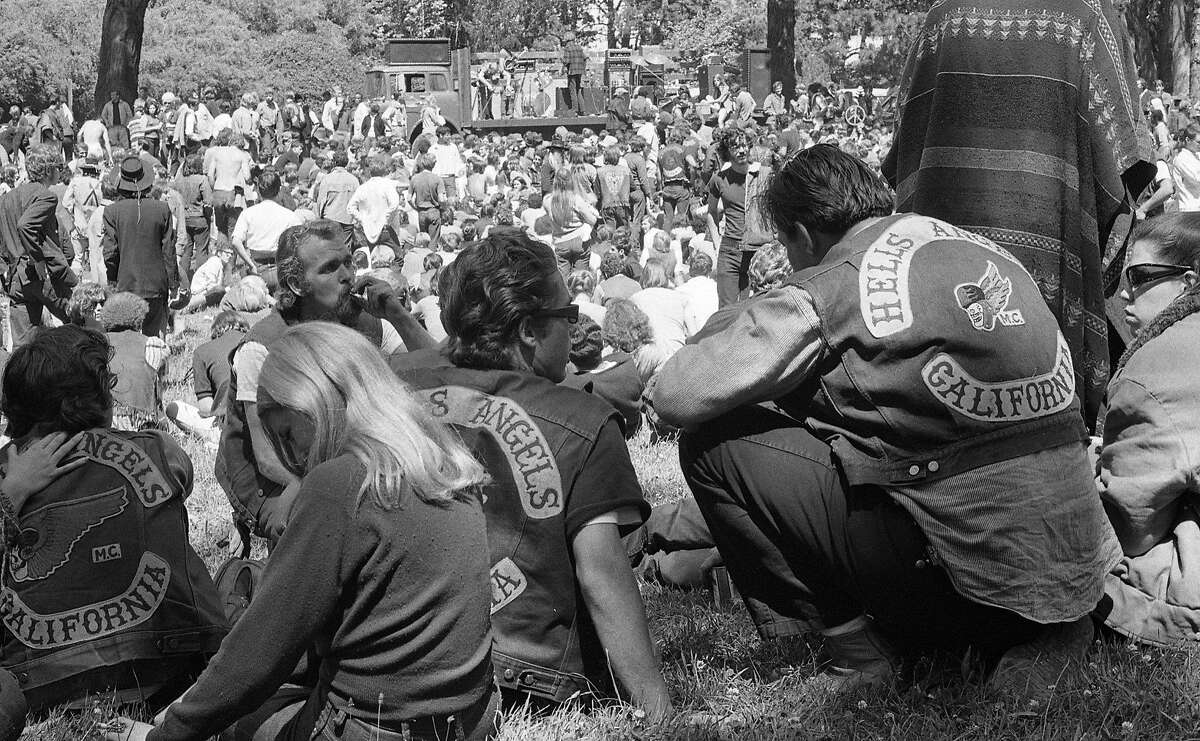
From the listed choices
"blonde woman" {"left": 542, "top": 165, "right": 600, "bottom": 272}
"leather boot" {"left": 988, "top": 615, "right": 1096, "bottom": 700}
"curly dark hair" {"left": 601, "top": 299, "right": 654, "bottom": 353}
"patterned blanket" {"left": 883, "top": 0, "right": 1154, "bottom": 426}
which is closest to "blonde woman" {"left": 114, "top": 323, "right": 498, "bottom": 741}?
"leather boot" {"left": 988, "top": 615, "right": 1096, "bottom": 700}

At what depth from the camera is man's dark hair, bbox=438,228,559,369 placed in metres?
3.26

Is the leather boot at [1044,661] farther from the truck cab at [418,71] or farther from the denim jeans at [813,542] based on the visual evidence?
the truck cab at [418,71]

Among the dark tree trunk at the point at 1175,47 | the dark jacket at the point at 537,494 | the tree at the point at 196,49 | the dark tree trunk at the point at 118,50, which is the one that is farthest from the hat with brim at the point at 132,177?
the tree at the point at 196,49

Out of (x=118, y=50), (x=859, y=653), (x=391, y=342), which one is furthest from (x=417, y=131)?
(x=859, y=653)

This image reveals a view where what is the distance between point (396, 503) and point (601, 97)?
130ft

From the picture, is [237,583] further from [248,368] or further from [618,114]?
[618,114]

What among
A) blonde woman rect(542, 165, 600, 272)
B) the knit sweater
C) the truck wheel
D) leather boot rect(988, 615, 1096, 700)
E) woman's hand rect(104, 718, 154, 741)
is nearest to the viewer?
the knit sweater

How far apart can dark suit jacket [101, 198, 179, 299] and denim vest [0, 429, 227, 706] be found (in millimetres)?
7410

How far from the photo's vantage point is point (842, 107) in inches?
1438

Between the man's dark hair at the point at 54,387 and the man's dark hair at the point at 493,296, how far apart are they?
1.15 m

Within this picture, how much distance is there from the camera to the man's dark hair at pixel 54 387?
3705mm

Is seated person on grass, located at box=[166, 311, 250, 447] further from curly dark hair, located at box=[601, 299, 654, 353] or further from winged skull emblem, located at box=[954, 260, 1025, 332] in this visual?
winged skull emblem, located at box=[954, 260, 1025, 332]

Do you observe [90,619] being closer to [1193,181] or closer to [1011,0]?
[1011,0]

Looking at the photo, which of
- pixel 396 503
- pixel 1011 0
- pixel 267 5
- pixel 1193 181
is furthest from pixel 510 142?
pixel 267 5
